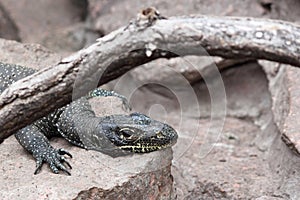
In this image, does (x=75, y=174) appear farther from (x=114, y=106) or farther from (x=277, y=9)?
(x=277, y=9)

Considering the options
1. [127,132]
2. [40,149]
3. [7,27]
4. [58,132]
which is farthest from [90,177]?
[7,27]

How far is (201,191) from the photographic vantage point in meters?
6.69

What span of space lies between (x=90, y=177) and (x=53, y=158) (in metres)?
0.47

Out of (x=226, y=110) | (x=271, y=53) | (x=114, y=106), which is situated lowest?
(x=226, y=110)

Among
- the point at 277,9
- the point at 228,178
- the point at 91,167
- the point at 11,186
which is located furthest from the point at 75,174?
the point at 277,9

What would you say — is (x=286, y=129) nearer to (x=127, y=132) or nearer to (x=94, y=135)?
(x=127, y=132)

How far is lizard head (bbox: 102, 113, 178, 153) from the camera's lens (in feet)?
19.6

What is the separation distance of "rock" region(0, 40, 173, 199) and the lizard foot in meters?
0.05

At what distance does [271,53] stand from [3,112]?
2062 mm

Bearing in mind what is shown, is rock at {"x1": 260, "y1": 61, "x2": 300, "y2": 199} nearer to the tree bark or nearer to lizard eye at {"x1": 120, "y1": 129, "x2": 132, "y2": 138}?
the tree bark

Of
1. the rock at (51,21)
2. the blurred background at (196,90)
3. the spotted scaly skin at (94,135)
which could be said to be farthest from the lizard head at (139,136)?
the rock at (51,21)

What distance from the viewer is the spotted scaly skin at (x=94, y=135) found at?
19.6ft

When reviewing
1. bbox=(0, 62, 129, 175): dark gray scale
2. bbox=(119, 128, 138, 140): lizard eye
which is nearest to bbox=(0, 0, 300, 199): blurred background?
bbox=(119, 128, 138, 140): lizard eye

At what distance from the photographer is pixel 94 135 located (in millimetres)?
6145
